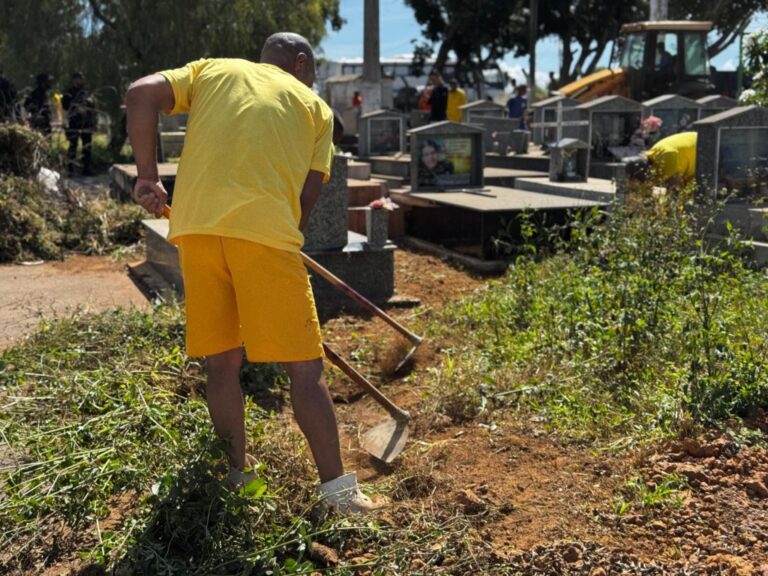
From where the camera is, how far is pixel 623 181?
26.3ft

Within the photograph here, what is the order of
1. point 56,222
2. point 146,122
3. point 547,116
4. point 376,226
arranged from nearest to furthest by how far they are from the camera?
point 146,122, point 376,226, point 56,222, point 547,116

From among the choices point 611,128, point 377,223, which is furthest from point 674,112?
point 377,223

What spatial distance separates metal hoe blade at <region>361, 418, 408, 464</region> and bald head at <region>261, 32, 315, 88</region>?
1598 millimetres

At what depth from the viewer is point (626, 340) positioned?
15.4 ft

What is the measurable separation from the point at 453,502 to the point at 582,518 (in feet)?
1.51

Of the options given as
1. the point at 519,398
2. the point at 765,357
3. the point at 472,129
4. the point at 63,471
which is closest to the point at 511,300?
the point at 519,398

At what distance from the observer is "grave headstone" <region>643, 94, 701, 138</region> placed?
15.1 metres

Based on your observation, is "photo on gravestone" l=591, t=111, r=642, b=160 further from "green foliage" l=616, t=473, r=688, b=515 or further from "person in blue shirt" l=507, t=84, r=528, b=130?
"green foliage" l=616, t=473, r=688, b=515

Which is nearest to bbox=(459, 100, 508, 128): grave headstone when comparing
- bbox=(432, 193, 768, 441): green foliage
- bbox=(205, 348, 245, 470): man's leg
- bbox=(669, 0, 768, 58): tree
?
bbox=(432, 193, 768, 441): green foliage

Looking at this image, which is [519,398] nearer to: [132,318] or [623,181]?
[132,318]

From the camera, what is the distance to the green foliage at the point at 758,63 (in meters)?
5.16

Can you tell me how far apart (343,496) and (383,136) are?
14023 millimetres

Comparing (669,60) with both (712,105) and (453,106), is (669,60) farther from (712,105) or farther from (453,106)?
(453,106)

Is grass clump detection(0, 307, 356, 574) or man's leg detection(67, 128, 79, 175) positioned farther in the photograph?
man's leg detection(67, 128, 79, 175)
